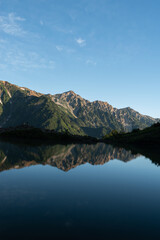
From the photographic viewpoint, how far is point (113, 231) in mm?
13992

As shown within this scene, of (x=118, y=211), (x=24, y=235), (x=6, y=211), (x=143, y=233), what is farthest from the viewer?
(x=118, y=211)

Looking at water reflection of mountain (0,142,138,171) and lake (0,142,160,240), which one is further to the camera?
water reflection of mountain (0,142,138,171)

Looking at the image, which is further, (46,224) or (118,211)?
(118,211)

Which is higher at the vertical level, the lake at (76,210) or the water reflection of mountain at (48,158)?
the lake at (76,210)

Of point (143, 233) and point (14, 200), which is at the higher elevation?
point (143, 233)

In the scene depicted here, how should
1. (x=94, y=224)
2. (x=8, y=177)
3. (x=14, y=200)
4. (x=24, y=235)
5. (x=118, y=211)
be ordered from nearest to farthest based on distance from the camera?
(x=24, y=235) → (x=94, y=224) → (x=118, y=211) → (x=14, y=200) → (x=8, y=177)

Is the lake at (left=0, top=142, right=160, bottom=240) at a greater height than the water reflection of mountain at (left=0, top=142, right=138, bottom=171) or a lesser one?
greater

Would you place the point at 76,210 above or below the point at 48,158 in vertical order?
above

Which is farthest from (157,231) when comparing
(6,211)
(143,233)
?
(6,211)

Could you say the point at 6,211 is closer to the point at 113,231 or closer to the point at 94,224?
the point at 94,224

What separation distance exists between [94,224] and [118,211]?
14.2 feet

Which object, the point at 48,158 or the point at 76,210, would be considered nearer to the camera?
the point at 76,210

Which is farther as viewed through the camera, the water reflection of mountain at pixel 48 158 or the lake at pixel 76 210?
the water reflection of mountain at pixel 48 158

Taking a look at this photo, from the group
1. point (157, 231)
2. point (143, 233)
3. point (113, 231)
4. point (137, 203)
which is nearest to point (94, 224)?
point (113, 231)
